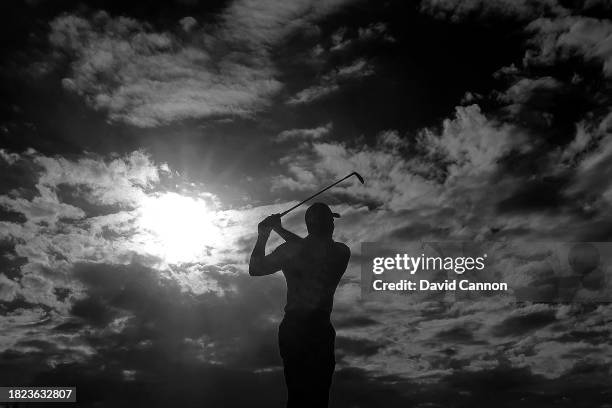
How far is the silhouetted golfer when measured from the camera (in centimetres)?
914

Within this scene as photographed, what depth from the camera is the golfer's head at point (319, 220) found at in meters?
9.84

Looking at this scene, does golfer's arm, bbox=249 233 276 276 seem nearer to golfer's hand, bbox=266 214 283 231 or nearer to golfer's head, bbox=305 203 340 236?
golfer's hand, bbox=266 214 283 231

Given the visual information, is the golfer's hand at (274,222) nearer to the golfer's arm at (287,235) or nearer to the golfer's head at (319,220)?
the golfer's arm at (287,235)

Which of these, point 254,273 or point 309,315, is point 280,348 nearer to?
point 309,315

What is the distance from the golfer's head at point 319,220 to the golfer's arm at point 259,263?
947 mm

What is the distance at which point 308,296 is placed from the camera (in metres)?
9.38

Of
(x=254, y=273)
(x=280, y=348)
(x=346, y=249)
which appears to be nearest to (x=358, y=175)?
(x=346, y=249)

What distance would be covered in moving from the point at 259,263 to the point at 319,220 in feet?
4.38

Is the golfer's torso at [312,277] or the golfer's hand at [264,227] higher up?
the golfer's hand at [264,227]

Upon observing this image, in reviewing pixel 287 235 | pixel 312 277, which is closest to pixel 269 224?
pixel 287 235

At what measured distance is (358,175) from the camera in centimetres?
1329

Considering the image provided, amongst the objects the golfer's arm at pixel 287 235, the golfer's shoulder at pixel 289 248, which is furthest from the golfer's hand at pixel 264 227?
the golfer's shoulder at pixel 289 248

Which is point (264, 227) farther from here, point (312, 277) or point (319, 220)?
point (312, 277)

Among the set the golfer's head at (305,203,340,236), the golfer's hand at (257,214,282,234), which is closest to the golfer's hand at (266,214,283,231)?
the golfer's hand at (257,214,282,234)
